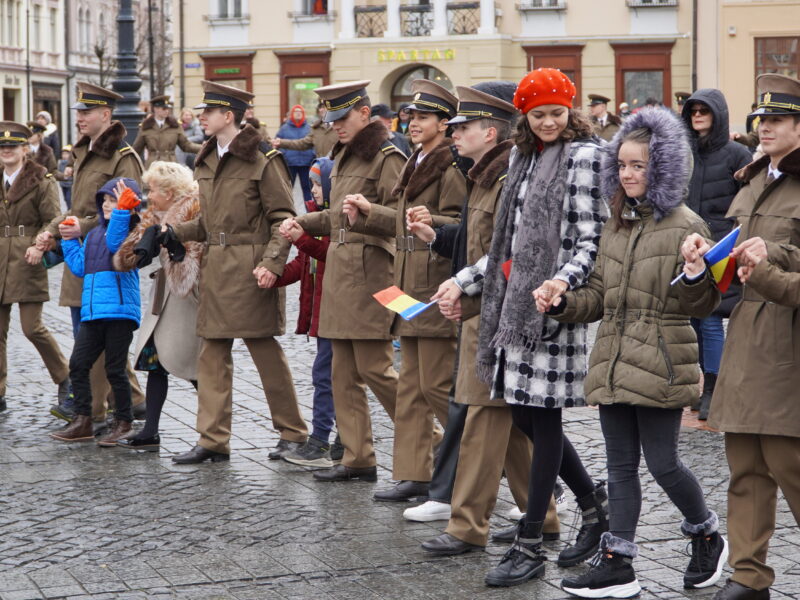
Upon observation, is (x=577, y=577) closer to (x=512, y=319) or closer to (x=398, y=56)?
(x=512, y=319)

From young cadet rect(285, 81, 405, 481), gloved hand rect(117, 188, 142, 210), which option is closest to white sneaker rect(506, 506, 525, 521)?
young cadet rect(285, 81, 405, 481)

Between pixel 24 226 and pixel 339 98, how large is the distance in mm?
3513

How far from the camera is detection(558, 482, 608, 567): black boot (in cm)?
578

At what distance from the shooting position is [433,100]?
6848 millimetres

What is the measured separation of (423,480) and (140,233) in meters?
2.44

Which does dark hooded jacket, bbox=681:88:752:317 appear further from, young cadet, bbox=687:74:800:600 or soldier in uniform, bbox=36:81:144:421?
young cadet, bbox=687:74:800:600

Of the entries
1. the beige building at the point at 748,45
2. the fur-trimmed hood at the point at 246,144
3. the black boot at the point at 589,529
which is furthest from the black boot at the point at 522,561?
the beige building at the point at 748,45

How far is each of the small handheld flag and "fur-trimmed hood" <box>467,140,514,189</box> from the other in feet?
4.08

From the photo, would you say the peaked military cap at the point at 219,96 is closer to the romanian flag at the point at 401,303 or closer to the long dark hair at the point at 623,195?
the romanian flag at the point at 401,303

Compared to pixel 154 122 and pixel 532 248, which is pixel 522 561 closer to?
pixel 532 248

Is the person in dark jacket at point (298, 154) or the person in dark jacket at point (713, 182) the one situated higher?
the person in dark jacket at point (298, 154)

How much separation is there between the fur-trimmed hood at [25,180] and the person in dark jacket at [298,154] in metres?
12.9

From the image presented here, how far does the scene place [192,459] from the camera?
789 cm

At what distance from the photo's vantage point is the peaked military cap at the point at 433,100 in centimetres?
683
